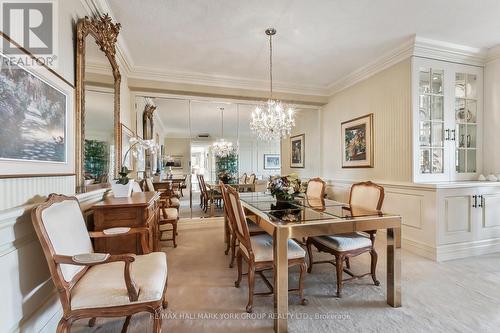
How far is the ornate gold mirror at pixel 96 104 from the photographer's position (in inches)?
76.7

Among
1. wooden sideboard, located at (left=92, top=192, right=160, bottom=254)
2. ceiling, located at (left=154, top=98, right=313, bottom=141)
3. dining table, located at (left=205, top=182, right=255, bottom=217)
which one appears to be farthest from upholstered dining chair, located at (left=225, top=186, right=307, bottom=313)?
ceiling, located at (left=154, top=98, right=313, bottom=141)

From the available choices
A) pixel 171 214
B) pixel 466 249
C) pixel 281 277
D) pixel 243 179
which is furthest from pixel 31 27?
pixel 466 249

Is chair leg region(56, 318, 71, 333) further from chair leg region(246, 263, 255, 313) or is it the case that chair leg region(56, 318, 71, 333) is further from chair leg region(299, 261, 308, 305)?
chair leg region(299, 261, 308, 305)

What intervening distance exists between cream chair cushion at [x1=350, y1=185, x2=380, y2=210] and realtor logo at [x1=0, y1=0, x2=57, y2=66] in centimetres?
296

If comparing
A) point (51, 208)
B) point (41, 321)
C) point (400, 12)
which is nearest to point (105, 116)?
point (51, 208)

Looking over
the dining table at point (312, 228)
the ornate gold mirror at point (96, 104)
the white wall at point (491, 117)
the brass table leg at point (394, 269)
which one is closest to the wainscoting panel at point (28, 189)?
the ornate gold mirror at point (96, 104)

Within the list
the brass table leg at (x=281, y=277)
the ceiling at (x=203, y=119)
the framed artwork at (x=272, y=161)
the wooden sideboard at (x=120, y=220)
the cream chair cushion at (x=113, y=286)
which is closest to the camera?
the cream chair cushion at (x=113, y=286)

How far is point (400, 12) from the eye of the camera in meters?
2.55

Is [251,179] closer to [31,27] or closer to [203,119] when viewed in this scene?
[203,119]

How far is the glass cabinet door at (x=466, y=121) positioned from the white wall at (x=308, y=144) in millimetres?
2358

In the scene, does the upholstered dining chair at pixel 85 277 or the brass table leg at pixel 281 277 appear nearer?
the upholstered dining chair at pixel 85 277

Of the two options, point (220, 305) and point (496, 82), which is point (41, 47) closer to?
point (220, 305)

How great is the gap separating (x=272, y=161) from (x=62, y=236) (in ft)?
15.0

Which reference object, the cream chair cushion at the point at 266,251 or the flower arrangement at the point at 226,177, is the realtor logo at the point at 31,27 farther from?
the flower arrangement at the point at 226,177
